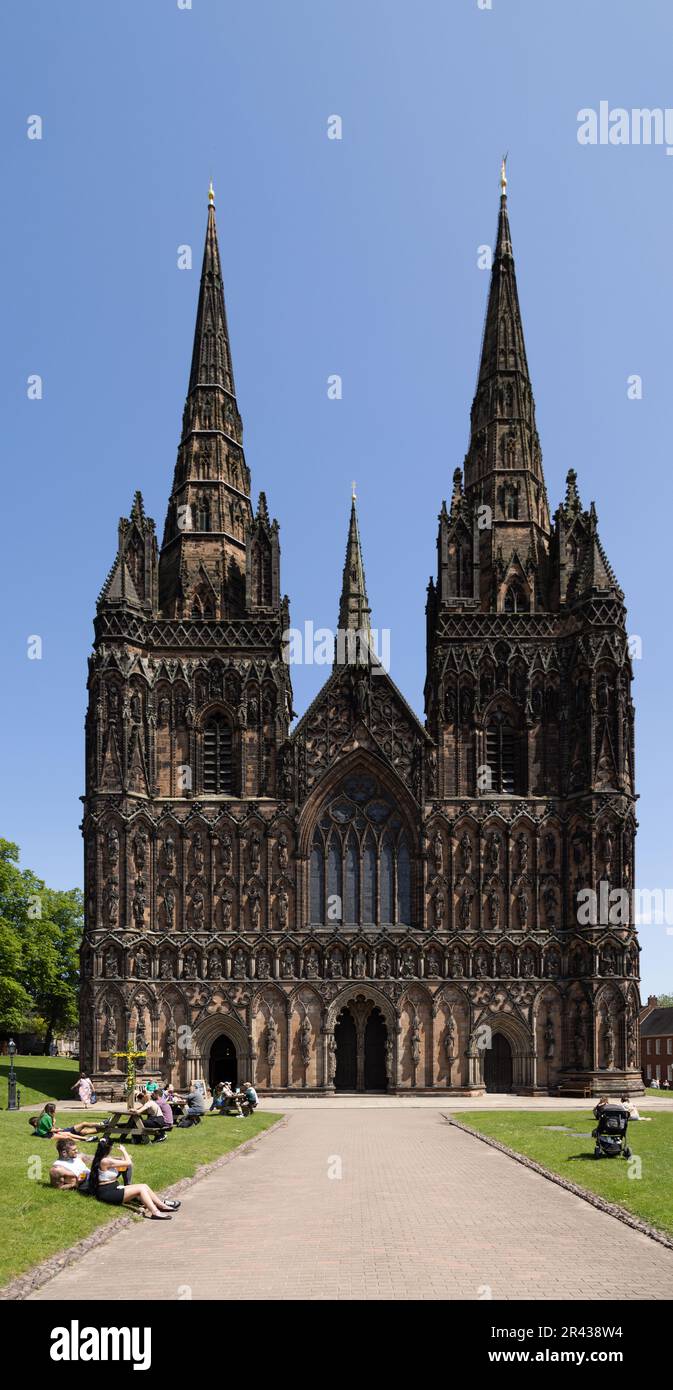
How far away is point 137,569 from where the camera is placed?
64.1 meters

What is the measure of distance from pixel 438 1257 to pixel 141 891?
4431cm

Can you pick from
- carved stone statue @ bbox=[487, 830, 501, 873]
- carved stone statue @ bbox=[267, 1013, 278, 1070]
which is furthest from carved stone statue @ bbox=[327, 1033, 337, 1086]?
carved stone statue @ bbox=[487, 830, 501, 873]

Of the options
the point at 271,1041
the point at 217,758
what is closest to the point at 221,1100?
the point at 271,1041

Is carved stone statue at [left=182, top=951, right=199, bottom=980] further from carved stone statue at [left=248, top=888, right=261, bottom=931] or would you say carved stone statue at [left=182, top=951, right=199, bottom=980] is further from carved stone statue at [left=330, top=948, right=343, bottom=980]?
carved stone statue at [left=330, top=948, right=343, bottom=980]

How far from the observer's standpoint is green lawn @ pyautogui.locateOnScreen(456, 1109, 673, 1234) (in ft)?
70.1

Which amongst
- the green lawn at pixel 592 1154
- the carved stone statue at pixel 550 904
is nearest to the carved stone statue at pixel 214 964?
the carved stone statue at pixel 550 904

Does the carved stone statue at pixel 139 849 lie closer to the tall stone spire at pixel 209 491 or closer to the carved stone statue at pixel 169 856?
the carved stone statue at pixel 169 856

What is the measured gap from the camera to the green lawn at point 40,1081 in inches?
1999

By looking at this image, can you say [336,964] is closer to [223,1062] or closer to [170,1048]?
[223,1062]

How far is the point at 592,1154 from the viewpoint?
28.5m

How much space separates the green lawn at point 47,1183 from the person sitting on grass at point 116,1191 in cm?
18
